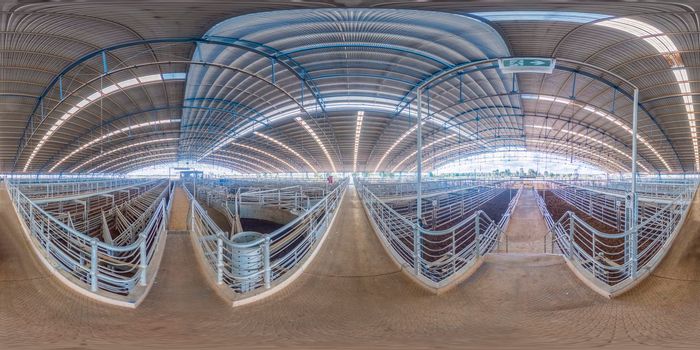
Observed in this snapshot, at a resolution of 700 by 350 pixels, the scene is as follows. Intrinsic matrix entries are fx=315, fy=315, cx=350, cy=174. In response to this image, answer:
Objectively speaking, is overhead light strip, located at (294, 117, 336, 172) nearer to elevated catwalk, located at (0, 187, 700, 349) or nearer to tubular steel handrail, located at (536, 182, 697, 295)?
tubular steel handrail, located at (536, 182, 697, 295)

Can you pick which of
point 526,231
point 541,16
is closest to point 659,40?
point 541,16

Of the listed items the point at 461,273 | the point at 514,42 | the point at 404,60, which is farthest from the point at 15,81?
the point at 514,42

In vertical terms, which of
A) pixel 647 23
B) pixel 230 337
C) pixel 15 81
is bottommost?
pixel 230 337

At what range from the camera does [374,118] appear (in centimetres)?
2316

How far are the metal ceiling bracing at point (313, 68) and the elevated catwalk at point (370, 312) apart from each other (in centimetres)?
444

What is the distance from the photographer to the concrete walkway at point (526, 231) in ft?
35.7

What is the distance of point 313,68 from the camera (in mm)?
13641

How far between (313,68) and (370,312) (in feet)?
39.1

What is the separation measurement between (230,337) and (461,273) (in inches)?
128

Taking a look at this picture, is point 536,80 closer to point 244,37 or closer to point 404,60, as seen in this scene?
point 404,60

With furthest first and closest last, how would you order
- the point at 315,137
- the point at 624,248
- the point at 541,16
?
the point at 315,137 < the point at 541,16 < the point at 624,248

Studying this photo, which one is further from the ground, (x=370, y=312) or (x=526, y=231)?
(x=370, y=312)

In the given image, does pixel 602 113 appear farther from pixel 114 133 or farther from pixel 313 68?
pixel 114 133

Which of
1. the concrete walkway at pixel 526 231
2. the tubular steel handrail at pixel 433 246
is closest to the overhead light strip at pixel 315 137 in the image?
the tubular steel handrail at pixel 433 246
